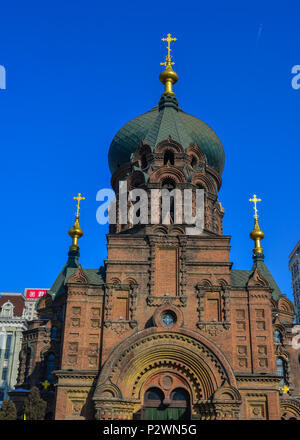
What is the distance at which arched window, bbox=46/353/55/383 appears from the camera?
97.3 feet

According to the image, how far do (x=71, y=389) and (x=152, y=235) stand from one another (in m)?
8.20

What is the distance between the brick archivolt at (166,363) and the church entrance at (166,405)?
1.73ft

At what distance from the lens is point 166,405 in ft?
79.4

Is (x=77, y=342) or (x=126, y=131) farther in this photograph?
(x=126, y=131)

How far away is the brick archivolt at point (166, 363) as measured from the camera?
2395 centimetres

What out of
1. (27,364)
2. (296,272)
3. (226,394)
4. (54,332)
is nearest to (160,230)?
(226,394)

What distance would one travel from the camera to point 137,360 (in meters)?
24.4

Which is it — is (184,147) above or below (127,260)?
above

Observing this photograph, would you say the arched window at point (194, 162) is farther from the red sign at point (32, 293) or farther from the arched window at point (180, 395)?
the red sign at point (32, 293)
